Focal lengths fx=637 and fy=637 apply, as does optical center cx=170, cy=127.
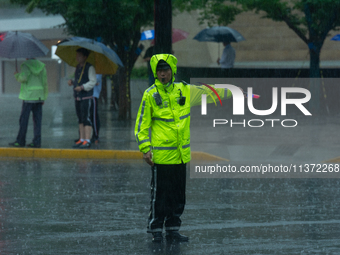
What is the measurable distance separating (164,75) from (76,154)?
652 cm

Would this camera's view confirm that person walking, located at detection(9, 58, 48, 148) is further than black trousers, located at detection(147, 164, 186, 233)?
Yes

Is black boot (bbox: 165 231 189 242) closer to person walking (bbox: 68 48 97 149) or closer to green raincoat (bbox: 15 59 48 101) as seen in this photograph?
person walking (bbox: 68 48 97 149)

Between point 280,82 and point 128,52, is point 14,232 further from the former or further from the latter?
point 280,82

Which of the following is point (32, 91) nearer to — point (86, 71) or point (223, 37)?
point (86, 71)

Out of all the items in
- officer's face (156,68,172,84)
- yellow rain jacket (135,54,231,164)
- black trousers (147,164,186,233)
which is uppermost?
officer's face (156,68,172,84)

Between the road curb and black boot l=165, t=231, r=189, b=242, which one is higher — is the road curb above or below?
below

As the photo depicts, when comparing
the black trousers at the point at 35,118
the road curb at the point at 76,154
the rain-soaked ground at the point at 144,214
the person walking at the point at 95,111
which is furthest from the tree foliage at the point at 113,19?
the rain-soaked ground at the point at 144,214

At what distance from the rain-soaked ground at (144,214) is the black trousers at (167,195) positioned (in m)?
0.20

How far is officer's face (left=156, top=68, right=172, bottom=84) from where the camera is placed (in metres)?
5.73

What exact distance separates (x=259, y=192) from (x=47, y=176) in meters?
3.33

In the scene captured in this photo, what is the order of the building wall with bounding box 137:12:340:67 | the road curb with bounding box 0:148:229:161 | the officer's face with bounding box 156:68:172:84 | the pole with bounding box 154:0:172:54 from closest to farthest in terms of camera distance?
the officer's face with bounding box 156:68:172:84, the pole with bounding box 154:0:172:54, the road curb with bounding box 0:148:229:161, the building wall with bounding box 137:12:340:67

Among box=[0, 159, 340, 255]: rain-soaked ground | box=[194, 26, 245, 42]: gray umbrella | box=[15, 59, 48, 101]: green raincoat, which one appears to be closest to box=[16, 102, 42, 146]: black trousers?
box=[15, 59, 48, 101]: green raincoat

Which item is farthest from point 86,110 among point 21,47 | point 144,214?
point 144,214

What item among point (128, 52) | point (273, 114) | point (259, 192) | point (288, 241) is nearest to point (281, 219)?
point (288, 241)
